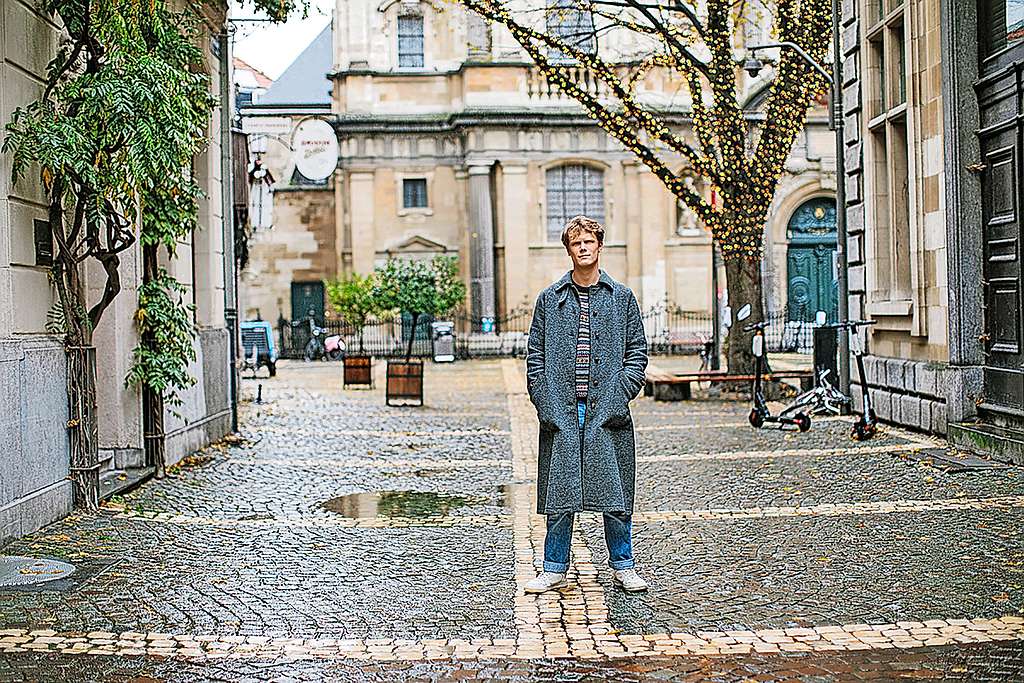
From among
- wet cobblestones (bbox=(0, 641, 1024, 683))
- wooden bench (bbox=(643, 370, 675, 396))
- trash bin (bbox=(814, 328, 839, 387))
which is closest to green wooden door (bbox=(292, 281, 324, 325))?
wooden bench (bbox=(643, 370, 675, 396))

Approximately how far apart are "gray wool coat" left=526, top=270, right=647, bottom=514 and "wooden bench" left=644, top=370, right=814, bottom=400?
12.8 meters

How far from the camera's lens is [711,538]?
9.08m

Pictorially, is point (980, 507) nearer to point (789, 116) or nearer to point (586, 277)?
point (586, 277)

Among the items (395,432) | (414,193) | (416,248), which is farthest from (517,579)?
(414,193)

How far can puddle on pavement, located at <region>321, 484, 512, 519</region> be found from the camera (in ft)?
34.9

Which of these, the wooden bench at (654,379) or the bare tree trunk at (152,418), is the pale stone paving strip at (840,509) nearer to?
the bare tree trunk at (152,418)

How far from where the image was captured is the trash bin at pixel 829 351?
1862cm

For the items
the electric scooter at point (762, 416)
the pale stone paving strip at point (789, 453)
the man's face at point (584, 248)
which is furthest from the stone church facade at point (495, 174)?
the man's face at point (584, 248)

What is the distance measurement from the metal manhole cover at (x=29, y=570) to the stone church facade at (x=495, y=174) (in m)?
32.5

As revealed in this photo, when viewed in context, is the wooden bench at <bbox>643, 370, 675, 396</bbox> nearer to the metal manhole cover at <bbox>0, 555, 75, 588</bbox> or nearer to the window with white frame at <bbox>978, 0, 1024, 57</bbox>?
the window with white frame at <bbox>978, 0, 1024, 57</bbox>

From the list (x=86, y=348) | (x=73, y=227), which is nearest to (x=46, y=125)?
(x=73, y=227)

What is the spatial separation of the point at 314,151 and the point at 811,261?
1981 centimetres

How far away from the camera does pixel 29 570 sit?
8.22 meters

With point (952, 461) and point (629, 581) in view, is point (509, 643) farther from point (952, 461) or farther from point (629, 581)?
point (952, 461)
